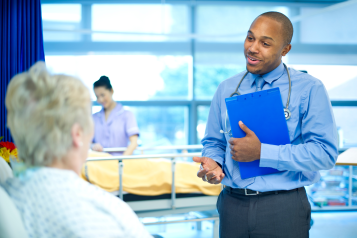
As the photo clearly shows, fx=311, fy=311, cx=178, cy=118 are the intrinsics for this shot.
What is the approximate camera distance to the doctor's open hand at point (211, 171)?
1289mm

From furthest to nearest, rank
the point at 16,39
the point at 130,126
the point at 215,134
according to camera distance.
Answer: the point at 130,126
the point at 16,39
the point at 215,134

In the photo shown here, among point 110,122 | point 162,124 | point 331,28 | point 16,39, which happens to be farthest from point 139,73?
point 331,28

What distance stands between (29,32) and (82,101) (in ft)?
4.86

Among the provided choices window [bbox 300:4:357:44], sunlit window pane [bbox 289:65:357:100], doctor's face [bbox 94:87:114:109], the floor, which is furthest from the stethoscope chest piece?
window [bbox 300:4:357:44]

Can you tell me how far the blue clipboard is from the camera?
120 centimetres

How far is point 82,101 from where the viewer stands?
30.9 inches

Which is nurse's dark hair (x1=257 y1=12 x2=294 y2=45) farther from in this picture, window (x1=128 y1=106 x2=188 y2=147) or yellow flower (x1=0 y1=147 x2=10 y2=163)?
window (x1=128 y1=106 x2=188 y2=147)

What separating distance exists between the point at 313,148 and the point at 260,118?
0.74 ft

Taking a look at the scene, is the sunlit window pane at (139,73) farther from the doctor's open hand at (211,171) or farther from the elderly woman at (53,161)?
the elderly woman at (53,161)

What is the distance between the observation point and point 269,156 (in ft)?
3.88

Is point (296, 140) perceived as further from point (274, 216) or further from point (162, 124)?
point (162, 124)

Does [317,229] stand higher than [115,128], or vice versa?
[115,128]

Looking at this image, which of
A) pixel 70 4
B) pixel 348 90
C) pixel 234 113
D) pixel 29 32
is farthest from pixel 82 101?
pixel 348 90

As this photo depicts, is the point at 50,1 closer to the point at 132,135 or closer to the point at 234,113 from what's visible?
the point at 132,135
